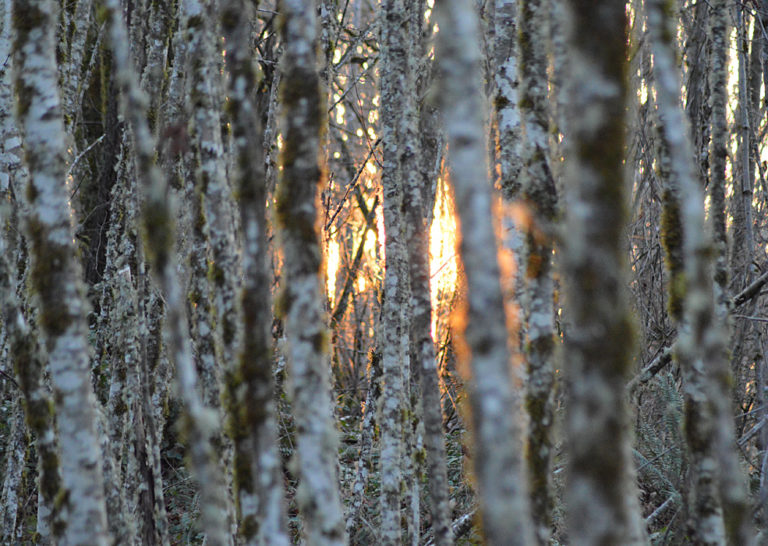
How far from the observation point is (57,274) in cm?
263

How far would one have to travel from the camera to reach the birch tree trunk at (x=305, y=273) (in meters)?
2.36

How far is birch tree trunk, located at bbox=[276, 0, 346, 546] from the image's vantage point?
2.36m

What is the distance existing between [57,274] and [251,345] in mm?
757

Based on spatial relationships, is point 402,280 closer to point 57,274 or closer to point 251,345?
point 251,345

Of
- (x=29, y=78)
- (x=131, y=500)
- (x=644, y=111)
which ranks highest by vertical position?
(x=644, y=111)

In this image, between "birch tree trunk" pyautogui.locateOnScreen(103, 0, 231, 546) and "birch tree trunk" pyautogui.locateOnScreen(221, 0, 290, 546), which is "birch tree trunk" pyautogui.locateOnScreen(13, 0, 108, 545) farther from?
"birch tree trunk" pyautogui.locateOnScreen(221, 0, 290, 546)

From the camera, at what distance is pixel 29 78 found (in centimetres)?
270

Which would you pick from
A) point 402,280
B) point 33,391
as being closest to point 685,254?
point 33,391

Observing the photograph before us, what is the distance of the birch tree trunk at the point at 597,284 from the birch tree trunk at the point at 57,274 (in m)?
1.74

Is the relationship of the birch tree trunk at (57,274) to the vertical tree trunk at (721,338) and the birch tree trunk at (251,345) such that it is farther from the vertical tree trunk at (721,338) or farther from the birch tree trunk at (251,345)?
the vertical tree trunk at (721,338)

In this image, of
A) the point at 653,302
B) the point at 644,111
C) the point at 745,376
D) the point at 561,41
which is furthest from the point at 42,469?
the point at 745,376

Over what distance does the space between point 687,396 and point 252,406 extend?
154 cm

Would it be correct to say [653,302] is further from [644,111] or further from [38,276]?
[38,276]

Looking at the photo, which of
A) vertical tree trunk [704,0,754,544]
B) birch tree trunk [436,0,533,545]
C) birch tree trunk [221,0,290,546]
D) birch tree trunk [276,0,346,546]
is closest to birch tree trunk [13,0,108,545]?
birch tree trunk [221,0,290,546]
